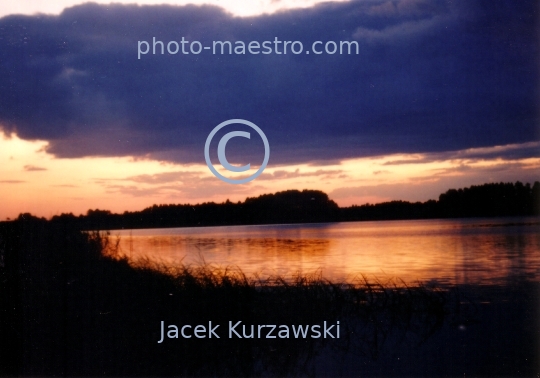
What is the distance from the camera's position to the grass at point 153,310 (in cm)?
357

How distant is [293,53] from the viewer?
360cm

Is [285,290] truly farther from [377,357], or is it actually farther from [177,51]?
[177,51]

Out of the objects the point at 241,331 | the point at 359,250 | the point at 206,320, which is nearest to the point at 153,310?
the point at 206,320

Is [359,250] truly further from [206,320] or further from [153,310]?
[153,310]

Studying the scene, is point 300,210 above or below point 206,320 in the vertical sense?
above

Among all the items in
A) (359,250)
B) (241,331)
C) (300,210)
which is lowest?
(241,331)

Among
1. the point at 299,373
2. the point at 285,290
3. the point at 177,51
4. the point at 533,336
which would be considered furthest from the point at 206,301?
the point at 533,336

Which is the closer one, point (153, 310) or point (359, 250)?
point (153, 310)

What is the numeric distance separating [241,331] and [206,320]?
0.23 meters

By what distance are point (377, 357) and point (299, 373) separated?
0.55 meters

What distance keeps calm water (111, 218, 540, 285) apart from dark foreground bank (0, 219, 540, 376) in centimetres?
10

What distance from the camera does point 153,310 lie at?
3.55 metres

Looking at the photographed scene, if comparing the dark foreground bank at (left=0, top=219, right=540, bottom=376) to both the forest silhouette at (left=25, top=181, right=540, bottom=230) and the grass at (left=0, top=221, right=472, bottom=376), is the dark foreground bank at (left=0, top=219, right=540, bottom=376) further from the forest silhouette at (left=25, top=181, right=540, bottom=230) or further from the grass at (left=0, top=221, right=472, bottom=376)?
the forest silhouette at (left=25, top=181, right=540, bottom=230)

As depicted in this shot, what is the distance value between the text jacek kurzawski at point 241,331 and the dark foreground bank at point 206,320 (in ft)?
0.04
